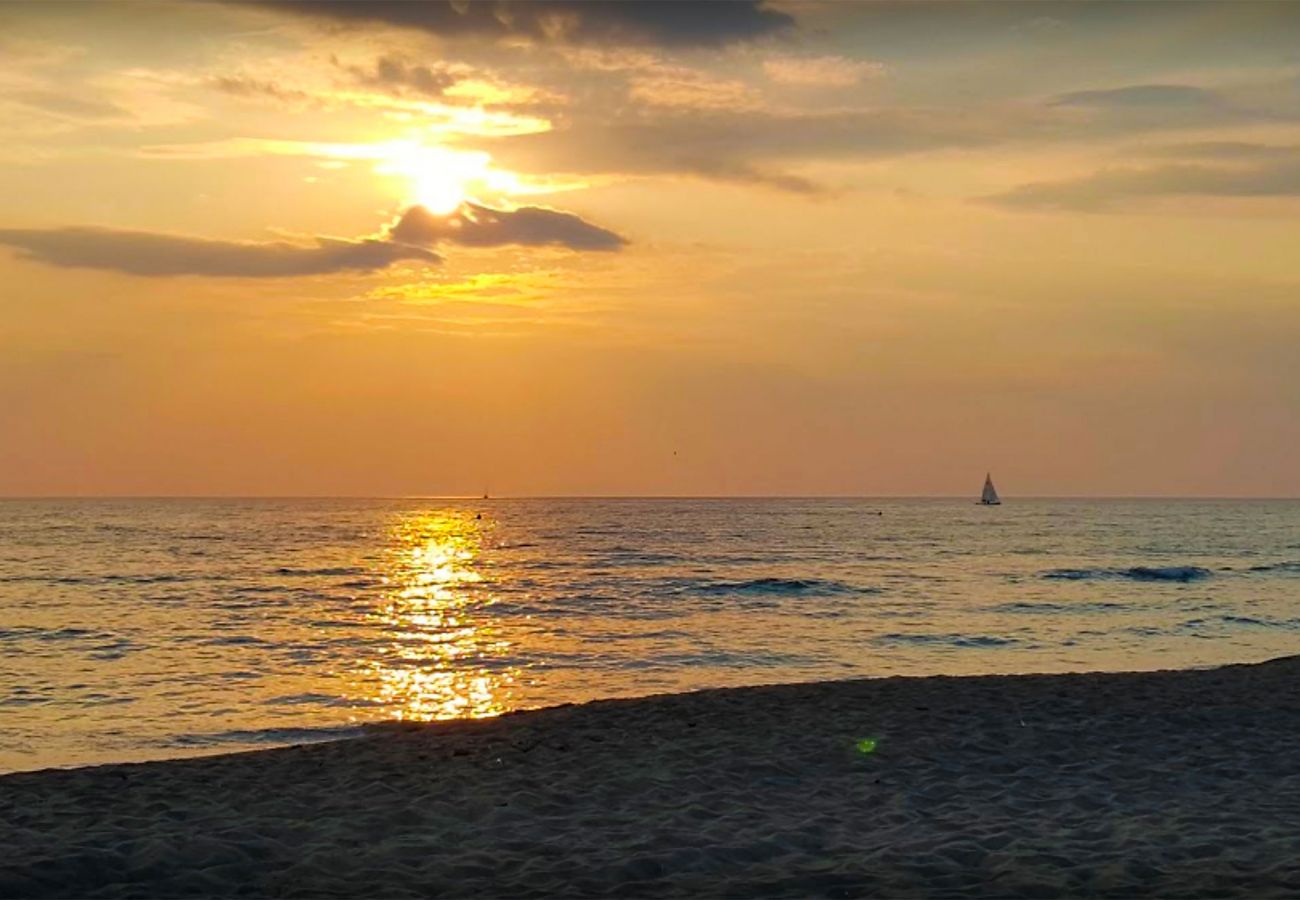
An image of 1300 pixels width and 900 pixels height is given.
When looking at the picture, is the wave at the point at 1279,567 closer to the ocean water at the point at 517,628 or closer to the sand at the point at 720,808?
the ocean water at the point at 517,628

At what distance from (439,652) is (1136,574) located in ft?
140

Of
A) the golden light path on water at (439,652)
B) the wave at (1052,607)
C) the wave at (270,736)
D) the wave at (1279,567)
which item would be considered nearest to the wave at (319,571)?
the golden light path on water at (439,652)

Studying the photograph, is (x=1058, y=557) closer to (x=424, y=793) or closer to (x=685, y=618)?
(x=685, y=618)

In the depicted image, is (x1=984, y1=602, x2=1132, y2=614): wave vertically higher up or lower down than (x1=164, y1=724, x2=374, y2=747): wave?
lower down

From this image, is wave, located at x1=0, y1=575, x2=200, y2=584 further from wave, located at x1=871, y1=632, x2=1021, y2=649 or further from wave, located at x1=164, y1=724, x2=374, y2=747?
wave, located at x1=164, y1=724, x2=374, y2=747

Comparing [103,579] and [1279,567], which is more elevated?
[1279,567]

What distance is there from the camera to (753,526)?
461 ft

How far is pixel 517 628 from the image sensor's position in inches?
1483

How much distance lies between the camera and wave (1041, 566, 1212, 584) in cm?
6028

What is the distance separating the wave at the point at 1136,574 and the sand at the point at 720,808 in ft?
148

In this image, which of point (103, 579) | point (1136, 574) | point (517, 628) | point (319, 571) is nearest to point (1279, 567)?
point (1136, 574)

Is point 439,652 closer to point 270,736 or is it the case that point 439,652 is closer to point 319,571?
point 270,736

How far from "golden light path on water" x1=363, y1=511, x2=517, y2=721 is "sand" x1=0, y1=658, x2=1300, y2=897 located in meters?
5.27

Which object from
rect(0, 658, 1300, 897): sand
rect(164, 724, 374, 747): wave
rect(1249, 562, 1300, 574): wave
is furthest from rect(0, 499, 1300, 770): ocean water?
rect(0, 658, 1300, 897): sand
